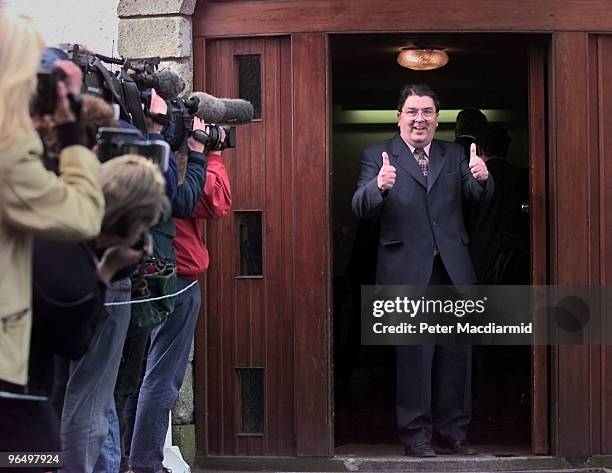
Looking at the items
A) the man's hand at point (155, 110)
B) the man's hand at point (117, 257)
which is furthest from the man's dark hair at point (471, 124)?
the man's hand at point (117, 257)

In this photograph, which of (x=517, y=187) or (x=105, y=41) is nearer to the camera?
(x=105, y=41)

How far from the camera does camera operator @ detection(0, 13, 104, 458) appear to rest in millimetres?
2867

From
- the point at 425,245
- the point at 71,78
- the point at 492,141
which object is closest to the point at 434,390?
the point at 425,245

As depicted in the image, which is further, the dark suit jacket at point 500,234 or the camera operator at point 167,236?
the dark suit jacket at point 500,234

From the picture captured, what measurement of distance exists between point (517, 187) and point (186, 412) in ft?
8.44

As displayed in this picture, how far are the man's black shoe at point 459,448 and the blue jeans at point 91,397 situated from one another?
260cm

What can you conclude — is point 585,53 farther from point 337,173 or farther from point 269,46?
point 337,173

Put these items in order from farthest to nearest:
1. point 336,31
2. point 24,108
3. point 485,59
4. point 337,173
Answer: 1. point 337,173
2. point 485,59
3. point 336,31
4. point 24,108

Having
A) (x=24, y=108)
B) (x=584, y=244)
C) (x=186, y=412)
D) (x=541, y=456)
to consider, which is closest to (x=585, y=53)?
(x=584, y=244)

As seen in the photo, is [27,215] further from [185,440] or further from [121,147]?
[185,440]

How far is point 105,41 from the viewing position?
625 centimetres

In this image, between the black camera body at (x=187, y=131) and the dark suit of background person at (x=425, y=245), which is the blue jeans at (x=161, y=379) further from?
the dark suit of background person at (x=425, y=245)

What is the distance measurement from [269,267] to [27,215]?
346 cm

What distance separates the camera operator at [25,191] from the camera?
9.41 feet
